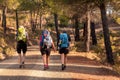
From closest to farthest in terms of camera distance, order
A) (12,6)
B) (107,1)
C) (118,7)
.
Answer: (107,1)
(118,7)
(12,6)

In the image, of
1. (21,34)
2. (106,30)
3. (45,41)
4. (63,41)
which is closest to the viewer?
(45,41)

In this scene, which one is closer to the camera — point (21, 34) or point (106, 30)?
point (21, 34)

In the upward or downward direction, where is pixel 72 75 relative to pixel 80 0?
downward

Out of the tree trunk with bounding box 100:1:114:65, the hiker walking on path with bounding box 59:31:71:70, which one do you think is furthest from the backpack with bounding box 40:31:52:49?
the tree trunk with bounding box 100:1:114:65

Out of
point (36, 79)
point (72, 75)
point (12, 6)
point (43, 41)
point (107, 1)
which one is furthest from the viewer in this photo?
point (12, 6)

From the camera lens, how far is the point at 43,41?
1647 centimetres

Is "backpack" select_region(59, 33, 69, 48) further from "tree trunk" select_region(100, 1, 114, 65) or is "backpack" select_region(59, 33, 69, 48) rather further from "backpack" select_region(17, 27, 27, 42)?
"tree trunk" select_region(100, 1, 114, 65)

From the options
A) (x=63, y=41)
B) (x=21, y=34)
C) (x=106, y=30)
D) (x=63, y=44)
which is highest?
(x=106, y=30)

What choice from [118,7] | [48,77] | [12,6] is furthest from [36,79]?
[12,6]

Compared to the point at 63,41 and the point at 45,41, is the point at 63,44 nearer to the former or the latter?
the point at 63,41

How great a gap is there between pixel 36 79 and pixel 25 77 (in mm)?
680

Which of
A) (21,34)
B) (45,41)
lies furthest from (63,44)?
(21,34)

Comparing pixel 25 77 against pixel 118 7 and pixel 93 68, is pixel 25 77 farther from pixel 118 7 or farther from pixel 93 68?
pixel 118 7

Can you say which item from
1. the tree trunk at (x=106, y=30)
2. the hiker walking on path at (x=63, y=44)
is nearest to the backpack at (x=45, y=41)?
the hiker walking on path at (x=63, y=44)
